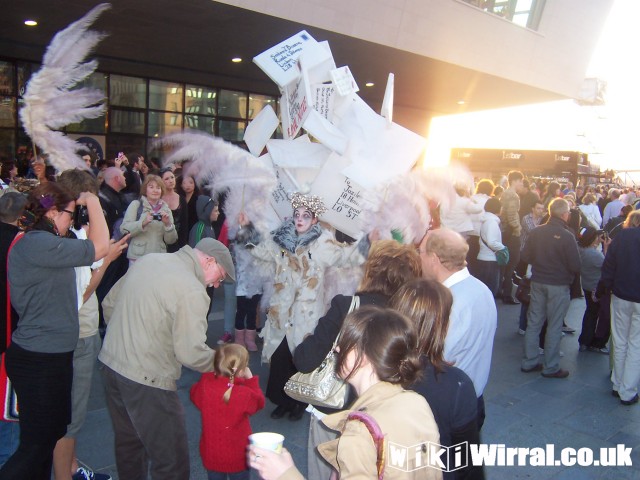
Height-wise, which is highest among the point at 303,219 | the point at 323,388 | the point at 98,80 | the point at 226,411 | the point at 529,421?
the point at 98,80

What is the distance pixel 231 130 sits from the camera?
17.1 meters

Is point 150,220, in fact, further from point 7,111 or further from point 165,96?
point 165,96

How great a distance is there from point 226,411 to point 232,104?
1495 centimetres

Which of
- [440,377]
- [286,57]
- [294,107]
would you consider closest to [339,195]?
[294,107]

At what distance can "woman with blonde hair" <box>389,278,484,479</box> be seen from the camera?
82.9 inches

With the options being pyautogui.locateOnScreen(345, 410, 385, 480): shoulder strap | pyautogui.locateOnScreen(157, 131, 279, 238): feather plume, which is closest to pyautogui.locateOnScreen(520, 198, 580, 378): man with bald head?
pyautogui.locateOnScreen(157, 131, 279, 238): feather plume

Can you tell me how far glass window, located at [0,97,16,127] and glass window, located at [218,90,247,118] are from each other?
18.1 ft

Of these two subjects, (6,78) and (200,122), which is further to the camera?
(200,122)

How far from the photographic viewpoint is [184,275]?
9.44ft

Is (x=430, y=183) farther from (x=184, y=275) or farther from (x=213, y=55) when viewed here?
(x=213, y=55)

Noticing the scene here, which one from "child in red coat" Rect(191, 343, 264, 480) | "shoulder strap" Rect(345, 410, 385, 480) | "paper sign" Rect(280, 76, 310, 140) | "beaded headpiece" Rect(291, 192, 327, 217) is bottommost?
"child in red coat" Rect(191, 343, 264, 480)

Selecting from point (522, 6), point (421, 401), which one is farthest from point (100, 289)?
point (522, 6)

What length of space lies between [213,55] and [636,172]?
29.7 m

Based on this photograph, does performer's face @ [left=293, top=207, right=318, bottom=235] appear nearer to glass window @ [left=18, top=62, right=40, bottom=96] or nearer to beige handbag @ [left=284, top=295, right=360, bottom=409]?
beige handbag @ [left=284, top=295, right=360, bottom=409]
